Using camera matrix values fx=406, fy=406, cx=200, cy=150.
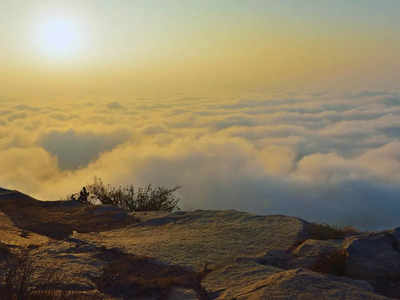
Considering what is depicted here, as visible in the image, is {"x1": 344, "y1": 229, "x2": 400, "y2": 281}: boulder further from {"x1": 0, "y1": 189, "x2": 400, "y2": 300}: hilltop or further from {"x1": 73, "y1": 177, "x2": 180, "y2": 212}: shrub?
{"x1": 73, "y1": 177, "x2": 180, "y2": 212}: shrub

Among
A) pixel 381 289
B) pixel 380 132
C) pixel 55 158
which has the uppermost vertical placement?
pixel 380 132

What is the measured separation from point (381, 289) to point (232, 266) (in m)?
1.30

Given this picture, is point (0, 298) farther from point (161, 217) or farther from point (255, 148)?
point (255, 148)

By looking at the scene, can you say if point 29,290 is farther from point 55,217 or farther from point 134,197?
point 134,197

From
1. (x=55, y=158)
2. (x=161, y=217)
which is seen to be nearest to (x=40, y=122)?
(x=55, y=158)

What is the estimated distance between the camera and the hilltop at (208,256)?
10.6 feet

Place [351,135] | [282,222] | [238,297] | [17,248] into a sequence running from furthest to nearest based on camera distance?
[351,135]
[282,222]
[17,248]
[238,297]

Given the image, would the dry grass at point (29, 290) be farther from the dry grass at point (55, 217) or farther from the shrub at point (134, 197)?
the shrub at point (134, 197)

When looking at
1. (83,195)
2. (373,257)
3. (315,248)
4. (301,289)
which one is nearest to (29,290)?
(301,289)

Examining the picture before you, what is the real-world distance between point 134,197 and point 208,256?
18.3 ft

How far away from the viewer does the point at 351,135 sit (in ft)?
635

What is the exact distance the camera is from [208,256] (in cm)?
421

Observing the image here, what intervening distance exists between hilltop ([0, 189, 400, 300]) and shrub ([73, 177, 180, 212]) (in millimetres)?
Answer: 3265

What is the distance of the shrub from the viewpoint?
31.1ft
